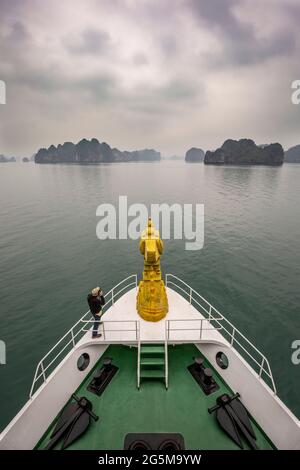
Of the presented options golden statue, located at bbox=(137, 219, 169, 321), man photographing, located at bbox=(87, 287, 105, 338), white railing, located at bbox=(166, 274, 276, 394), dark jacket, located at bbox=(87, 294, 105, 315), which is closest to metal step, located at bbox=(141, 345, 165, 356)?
white railing, located at bbox=(166, 274, 276, 394)

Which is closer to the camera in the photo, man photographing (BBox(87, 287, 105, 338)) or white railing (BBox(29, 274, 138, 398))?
white railing (BBox(29, 274, 138, 398))

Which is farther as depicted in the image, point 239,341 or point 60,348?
point 239,341

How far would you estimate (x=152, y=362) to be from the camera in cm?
879

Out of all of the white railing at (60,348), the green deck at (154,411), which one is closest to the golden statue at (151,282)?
the white railing at (60,348)

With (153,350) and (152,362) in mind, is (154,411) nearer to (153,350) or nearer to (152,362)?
(152,362)

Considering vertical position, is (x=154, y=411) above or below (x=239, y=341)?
above

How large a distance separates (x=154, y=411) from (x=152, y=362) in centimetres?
160

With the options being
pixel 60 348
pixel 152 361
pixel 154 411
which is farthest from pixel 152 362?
pixel 60 348

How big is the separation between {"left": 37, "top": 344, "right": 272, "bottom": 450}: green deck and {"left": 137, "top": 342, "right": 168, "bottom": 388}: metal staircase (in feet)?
0.93

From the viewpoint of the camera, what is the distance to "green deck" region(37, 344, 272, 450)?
689cm

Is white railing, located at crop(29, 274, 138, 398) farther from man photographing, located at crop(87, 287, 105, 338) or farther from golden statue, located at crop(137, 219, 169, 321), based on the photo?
golden statue, located at crop(137, 219, 169, 321)

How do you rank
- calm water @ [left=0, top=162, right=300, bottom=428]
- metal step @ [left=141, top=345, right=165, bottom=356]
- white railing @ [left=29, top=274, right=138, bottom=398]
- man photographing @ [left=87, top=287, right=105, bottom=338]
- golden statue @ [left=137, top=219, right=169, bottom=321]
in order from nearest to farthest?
white railing @ [left=29, top=274, right=138, bottom=398], metal step @ [left=141, top=345, right=165, bottom=356], man photographing @ [left=87, top=287, right=105, bottom=338], golden statue @ [left=137, top=219, right=169, bottom=321], calm water @ [left=0, top=162, right=300, bottom=428]

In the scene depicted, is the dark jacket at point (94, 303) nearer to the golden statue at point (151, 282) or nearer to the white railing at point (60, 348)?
the white railing at point (60, 348)

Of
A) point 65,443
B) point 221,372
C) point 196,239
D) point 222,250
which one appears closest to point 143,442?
point 65,443
